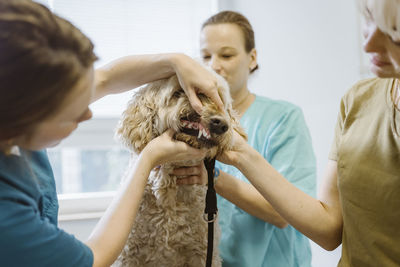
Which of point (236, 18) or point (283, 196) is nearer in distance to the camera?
point (283, 196)

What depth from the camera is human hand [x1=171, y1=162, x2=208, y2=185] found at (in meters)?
0.96

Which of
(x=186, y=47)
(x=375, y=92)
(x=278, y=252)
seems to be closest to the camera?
(x=375, y=92)

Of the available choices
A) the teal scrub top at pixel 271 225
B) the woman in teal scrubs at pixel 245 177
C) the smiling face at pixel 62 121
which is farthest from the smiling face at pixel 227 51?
the smiling face at pixel 62 121

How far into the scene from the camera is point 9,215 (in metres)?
0.57

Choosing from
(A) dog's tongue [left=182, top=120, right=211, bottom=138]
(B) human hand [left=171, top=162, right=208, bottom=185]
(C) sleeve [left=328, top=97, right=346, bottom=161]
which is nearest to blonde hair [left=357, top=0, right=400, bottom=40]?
(C) sleeve [left=328, top=97, right=346, bottom=161]

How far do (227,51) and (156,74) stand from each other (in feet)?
1.66

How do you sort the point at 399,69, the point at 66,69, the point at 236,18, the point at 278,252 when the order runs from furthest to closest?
the point at 236,18 → the point at 278,252 → the point at 399,69 → the point at 66,69

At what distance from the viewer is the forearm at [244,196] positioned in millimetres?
1073

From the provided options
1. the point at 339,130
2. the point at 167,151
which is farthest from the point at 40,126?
the point at 339,130

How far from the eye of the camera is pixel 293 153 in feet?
4.03

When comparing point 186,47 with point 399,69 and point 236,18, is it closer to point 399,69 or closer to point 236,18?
point 236,18

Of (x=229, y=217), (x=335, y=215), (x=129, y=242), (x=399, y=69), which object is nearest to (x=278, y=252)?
(x=229, y=217)

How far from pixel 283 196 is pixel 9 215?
0.64 m

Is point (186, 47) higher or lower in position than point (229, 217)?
higher
